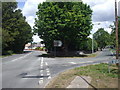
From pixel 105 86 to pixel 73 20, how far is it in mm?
21958

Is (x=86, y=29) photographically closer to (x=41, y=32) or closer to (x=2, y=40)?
(x=41, y=32)

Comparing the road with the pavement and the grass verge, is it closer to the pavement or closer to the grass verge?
the grass verge

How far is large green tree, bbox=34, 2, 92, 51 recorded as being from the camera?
28312mm

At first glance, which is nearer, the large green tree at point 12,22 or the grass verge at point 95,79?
the grass verge at point 95,79

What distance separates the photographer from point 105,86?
7.13m

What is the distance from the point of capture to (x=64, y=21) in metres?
28.2

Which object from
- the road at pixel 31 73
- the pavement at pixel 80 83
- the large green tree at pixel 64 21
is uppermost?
the large green tree at pixel 64 21

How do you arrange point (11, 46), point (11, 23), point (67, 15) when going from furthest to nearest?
1. point (11, 46)
2. point (11, 23)
3. point (67, 15)

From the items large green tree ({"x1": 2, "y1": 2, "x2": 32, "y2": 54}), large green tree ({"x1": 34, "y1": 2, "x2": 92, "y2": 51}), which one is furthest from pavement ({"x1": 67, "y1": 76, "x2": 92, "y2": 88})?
large green tree ({"x1": 2, "y1": 2, "x2": 32, "y2": 54})

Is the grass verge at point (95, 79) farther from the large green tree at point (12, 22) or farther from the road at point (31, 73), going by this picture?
the large green tree at point (12, 22)

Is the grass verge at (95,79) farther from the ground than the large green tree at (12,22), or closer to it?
closer to it

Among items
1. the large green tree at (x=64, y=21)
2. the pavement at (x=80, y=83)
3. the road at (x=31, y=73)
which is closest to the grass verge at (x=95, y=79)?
the pavement at (x=80, y=83)

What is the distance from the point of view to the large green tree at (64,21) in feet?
92.9

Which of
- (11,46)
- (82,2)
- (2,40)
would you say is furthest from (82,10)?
(11,46)
